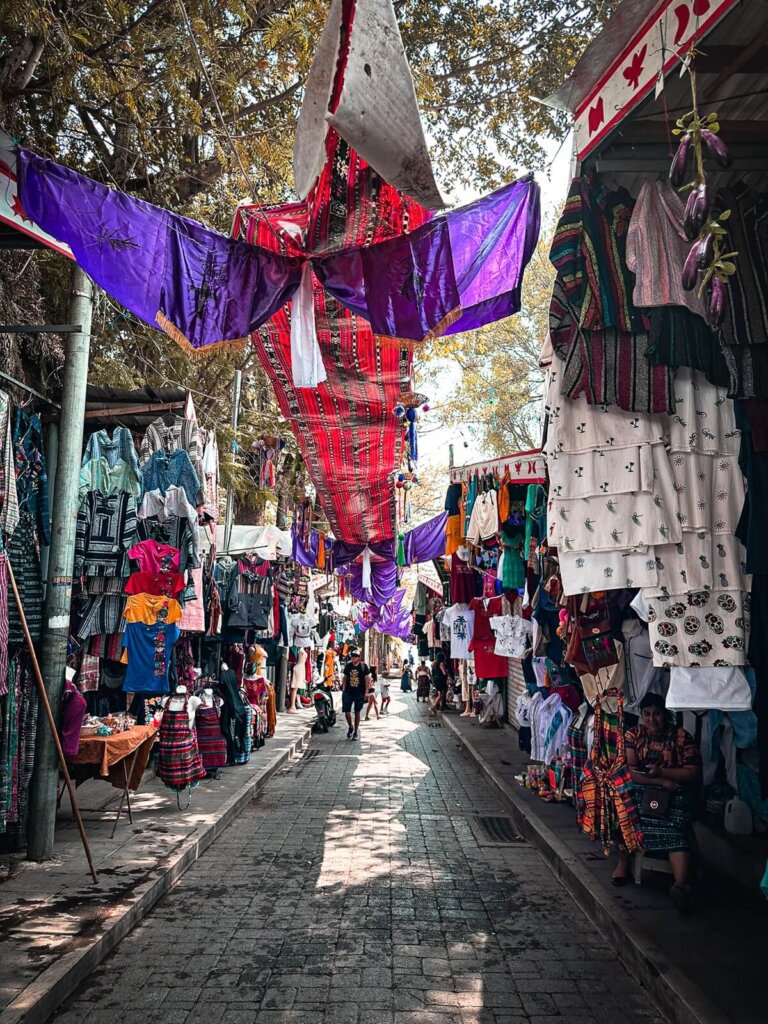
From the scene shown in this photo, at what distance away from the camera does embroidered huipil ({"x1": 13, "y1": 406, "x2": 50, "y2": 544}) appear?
6.25 metres

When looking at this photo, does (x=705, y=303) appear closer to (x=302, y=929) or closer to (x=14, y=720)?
(x=302, y=929)

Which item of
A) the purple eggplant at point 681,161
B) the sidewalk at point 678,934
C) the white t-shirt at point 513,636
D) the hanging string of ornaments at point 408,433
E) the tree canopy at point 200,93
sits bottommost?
the sidewalk at point 678,934

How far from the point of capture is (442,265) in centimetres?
486

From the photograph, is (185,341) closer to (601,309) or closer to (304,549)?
(601,309)

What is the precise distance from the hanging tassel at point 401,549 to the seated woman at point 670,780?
8.62m

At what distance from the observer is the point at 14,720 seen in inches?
252

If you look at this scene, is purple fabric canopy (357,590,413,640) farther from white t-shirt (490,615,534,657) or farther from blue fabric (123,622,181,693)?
blue fabric (123,622,181,693)

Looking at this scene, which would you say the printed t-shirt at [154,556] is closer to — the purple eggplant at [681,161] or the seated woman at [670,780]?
the seated woman at [670,780]

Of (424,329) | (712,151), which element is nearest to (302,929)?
(424,329)

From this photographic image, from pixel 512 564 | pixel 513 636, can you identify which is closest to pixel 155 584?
pixel 512 564

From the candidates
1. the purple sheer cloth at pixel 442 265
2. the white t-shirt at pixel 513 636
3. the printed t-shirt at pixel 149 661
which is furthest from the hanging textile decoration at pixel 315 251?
the white t-shirt at pixel 513 636

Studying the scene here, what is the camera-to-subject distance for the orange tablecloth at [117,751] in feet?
23.8

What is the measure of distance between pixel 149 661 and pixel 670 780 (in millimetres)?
5712

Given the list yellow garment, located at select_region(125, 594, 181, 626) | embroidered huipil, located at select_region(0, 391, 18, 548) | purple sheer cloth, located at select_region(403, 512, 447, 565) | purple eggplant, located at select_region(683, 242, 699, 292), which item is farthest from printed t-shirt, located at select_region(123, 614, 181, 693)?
purple eggplant, located at select_region(683, 242, 699, 292)
